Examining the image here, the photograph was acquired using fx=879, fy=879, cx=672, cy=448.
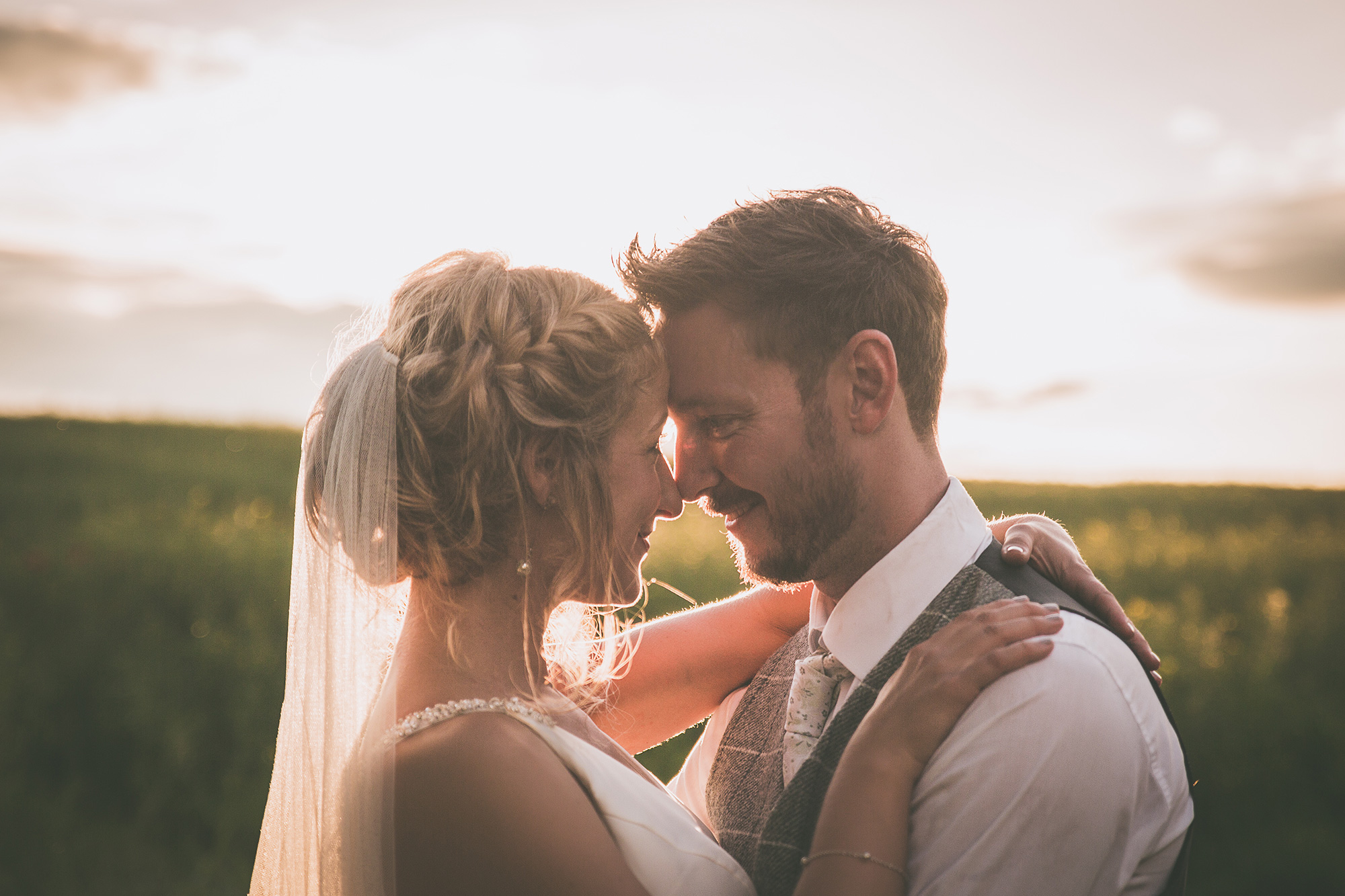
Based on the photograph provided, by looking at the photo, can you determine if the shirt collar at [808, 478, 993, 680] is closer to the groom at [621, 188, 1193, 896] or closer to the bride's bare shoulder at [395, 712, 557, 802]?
the groom at [621, 188, 1193, 896]

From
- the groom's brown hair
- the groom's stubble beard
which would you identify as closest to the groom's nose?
the groom's stubble beard

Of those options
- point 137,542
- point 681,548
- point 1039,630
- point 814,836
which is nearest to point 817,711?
point 814,836

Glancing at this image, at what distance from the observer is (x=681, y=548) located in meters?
10.1

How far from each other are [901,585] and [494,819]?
1243mm

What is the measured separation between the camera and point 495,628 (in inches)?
96.4

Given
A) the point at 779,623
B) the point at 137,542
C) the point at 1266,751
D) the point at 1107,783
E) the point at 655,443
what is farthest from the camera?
the point at 137,542

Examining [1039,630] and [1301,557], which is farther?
[1301,557]

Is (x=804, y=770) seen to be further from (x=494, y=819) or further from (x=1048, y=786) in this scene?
(x=494, y=819)

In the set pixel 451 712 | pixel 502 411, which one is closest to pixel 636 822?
pixel 451 712

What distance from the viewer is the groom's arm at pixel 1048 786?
1.93 m

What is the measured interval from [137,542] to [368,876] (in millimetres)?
7914

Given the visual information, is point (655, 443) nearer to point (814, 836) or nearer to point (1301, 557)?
point (814, 836)

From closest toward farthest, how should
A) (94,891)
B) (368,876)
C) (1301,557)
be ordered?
(368,876) → (94,891) → (1301,557)

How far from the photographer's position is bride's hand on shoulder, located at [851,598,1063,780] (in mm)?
2000
